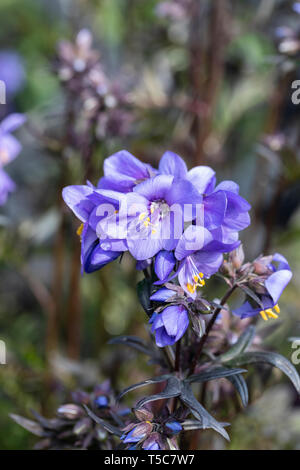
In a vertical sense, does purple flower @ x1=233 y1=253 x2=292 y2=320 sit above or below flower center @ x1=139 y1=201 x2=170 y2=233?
below

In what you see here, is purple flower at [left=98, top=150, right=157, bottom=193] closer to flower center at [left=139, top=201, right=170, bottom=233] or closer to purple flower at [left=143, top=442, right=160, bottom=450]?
flower center at [left=139, top=201, right=170, bottom=233]

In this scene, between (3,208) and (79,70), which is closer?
(79,70)

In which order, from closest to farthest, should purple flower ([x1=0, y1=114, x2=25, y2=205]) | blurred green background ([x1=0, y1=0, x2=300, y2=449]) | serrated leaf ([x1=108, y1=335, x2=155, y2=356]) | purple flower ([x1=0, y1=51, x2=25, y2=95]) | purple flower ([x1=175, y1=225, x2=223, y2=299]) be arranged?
purple flower ([x1=175, y1=225, x2=223, y2=299]), serrated leaf ([x1=108, y1=335, x2=155, y2=356]), purple flower ([x1=0, y1=114, x2=25, y2=205]), blurred green background ([x1=0, y1=0, x2=300, y2=449]), purple flower ([x1=0, y1=51, x2=25, y2=95])

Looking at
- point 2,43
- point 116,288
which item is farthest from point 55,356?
point 2,43

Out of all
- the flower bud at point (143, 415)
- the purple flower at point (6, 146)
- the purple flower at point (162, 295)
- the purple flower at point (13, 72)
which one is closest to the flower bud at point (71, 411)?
the flower bud at point (143, 415)

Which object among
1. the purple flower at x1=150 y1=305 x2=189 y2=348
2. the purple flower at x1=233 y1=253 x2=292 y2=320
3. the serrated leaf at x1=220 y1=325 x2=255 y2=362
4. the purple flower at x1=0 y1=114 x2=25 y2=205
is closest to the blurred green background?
the purple flower at x1=0 y1=114 x2=25 y2=205

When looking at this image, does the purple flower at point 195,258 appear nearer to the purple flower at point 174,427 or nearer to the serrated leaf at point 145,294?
the serrated leaf at point 145,294

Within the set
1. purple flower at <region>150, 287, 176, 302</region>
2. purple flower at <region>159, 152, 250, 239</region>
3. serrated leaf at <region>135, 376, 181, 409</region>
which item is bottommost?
serrated leaf at <region>135, 376, 181, 409</region>
